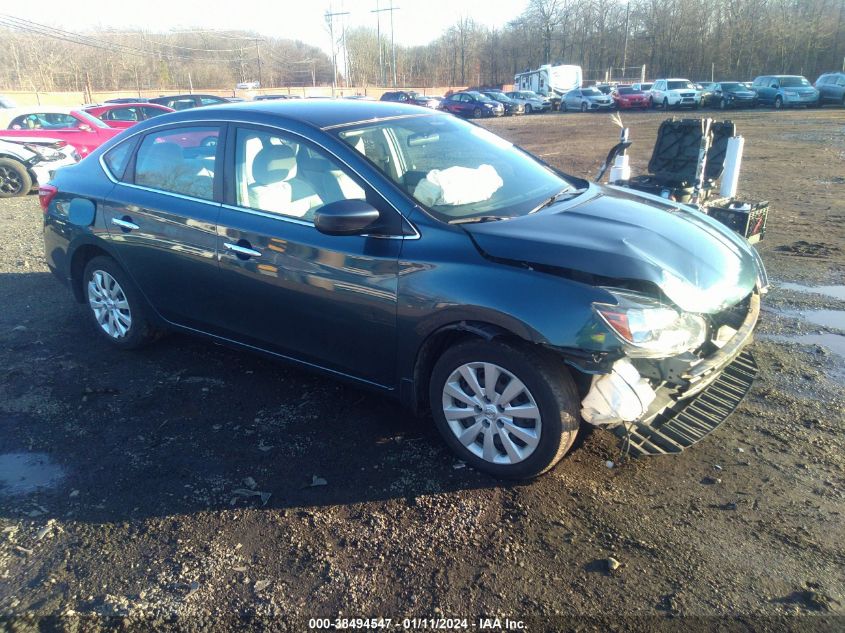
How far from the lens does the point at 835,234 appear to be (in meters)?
7.95

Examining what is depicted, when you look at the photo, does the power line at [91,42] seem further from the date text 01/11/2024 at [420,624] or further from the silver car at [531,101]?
the date text 01/11/2024 at [420,624]

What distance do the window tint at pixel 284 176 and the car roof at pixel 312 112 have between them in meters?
0.14

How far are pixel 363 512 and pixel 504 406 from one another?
2.79ft

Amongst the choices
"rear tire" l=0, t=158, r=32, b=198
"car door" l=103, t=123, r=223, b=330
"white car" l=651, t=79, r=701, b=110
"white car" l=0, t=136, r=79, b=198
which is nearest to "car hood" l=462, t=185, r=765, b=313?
"car door" l=103, t=123, r=223, b=330

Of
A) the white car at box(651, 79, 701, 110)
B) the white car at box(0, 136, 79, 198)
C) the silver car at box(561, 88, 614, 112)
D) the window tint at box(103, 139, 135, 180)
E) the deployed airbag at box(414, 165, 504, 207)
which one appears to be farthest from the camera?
the silver car at box(561, 88, 614, 112)

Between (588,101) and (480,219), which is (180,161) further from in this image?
(588,101)

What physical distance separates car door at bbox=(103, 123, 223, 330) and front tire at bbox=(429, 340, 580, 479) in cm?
178

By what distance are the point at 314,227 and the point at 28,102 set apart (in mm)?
Answer: 41332

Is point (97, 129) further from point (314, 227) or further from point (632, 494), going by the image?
point (632, 494)

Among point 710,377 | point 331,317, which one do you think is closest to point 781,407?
point 710,377

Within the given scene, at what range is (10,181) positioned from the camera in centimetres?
1189

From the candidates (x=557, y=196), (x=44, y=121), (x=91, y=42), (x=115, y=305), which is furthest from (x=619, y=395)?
(x=91, y=42)

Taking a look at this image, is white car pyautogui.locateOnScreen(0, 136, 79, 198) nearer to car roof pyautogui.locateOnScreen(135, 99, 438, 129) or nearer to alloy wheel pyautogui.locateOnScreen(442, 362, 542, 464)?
car roof pyautogui.locateOnScreen(135, 99, 438, 129)

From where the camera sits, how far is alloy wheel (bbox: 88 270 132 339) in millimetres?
4836
